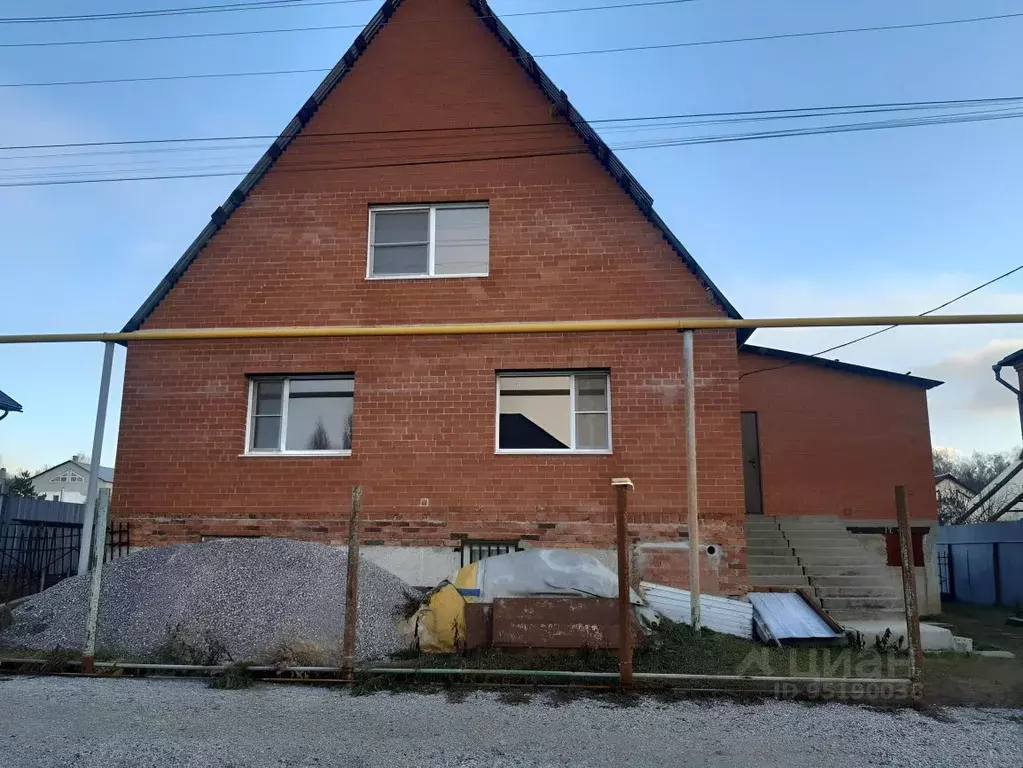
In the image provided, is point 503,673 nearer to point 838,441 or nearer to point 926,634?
point 926,634

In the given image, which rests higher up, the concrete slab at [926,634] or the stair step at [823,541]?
the stair step at [823,541]

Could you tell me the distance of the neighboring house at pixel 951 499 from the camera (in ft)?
124

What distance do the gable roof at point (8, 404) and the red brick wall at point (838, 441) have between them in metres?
14.5

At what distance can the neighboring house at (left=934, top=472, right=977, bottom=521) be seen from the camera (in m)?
37.8

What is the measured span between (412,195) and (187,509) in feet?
18.9

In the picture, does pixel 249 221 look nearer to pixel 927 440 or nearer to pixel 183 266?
pixel 183 266

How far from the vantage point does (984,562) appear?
1589cm

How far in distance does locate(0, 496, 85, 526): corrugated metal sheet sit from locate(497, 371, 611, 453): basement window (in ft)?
24.8

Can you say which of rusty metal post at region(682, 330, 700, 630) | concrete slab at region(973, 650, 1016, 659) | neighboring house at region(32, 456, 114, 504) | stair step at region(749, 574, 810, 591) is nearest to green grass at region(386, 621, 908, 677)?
rusty metal post at region(682, 330, 700, 630)

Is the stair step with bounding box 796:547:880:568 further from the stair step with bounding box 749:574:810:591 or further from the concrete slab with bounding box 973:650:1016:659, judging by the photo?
the concrete slab with bounding box 973:650:1016:659

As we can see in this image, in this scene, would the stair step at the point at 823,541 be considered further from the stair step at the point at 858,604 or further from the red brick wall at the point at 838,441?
the stair step at the point at 858,604

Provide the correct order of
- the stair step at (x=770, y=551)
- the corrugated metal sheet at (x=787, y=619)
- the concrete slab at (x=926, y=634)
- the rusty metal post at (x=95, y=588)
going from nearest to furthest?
the rusty metal post at (x=95, y=588)
the corrugated metal sheet at (x=787, y=619)
the concrete slab at (x=926, y=634)
the stair step at (x=770, y=551)

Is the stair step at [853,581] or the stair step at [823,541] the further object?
the stair step at [823,541]

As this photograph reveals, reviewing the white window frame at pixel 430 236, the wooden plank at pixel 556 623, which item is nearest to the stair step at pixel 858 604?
the wooden plank at pixel 556 623
